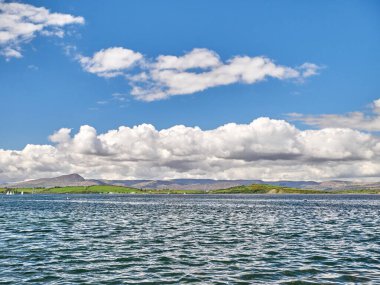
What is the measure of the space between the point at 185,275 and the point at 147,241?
22.5m

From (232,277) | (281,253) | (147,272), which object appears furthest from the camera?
(281,253)

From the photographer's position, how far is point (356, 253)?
4475 centimetres

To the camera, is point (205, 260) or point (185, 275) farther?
point (205, 260)

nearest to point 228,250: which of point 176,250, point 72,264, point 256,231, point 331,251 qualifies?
point 176,250

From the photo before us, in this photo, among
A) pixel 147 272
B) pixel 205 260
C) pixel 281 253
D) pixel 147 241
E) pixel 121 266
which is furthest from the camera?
pixel 147 241

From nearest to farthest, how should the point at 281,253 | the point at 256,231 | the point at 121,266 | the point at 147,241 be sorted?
the point at 121,266
the point at 281,253
the point at 147,241
the point at 256,231

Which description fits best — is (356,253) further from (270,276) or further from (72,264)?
(72,264)

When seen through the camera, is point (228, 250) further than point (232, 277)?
Yes

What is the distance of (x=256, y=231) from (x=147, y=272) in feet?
121

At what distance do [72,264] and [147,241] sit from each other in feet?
58.3

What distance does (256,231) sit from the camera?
224 feet

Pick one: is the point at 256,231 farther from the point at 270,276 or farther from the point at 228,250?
the point at 270,276

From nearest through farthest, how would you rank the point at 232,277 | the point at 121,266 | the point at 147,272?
the point at 232,277 < the point at 147,272 < the point at 121,266

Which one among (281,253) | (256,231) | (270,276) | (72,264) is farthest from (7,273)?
(256,231)
